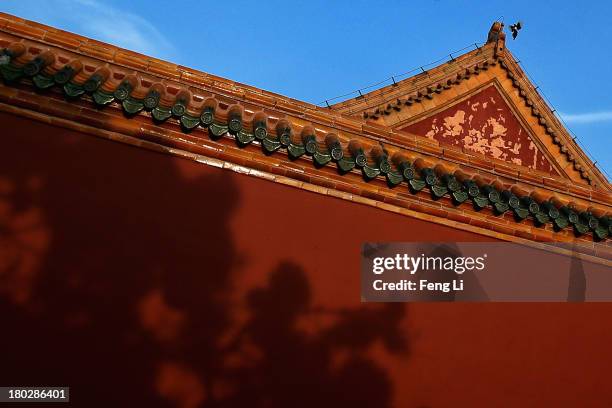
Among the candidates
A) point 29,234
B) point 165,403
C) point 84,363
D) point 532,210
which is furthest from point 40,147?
point 532,210

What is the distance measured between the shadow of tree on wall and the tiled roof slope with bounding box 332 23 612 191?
5187mm

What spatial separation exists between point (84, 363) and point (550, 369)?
3220mm

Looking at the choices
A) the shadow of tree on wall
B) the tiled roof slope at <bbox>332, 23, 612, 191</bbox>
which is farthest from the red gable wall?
the shadow of tree on wall

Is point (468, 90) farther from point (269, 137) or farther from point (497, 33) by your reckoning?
point (269, 137)

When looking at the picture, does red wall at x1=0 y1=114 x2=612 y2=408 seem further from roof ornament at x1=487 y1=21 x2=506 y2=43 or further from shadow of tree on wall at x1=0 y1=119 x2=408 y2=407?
roof ornament at x1=487 y1=21 x2=506 y2=43

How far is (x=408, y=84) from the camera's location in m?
9.40

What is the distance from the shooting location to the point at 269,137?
4375mm

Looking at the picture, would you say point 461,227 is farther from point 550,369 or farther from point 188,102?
point 188,102

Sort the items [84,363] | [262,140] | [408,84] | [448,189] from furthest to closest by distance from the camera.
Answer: [408,84] → [448,189] → [262,140] → [84,363]

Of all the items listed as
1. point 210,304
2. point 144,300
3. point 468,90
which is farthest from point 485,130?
point 144,300

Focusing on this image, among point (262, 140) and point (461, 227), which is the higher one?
point (262, 140)

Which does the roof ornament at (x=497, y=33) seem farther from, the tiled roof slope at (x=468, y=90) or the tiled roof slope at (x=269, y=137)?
the tiled roof slope at (x=269, y=137)

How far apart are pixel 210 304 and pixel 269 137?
117 cm

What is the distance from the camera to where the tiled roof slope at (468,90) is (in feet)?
→ 30.6
